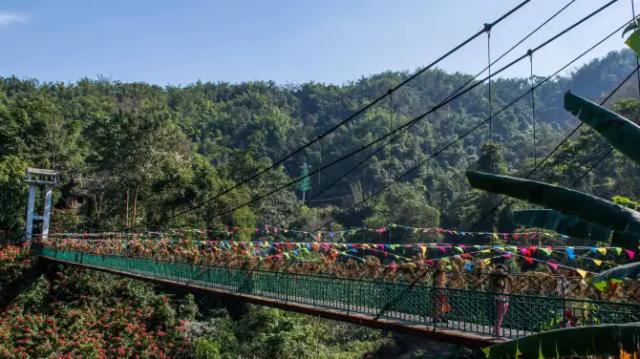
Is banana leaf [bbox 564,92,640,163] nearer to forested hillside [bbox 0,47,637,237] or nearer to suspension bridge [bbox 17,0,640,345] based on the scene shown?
suspension bridge [bbox 17,0,640,345]

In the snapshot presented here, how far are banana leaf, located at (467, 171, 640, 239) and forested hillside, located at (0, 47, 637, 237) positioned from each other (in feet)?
20.2

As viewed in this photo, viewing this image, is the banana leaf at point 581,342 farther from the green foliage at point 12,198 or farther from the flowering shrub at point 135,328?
the green foliage at point 12,198

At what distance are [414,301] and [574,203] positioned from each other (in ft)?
12.5

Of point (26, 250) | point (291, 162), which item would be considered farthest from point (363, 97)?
point (26, 250)

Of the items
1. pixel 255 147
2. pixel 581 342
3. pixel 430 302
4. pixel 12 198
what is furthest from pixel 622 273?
pixel 255 147

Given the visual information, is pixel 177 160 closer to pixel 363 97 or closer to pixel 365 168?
pixel 365 168

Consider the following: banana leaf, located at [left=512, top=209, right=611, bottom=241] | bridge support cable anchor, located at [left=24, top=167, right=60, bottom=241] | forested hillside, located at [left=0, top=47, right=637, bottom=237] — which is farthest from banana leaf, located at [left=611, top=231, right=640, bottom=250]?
bridge support cable anchor, located at [left=24, top=167, right=60, bottom=241]

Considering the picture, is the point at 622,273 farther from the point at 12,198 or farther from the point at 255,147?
the point at 255,147

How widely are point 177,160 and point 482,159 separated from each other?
46.7 feet

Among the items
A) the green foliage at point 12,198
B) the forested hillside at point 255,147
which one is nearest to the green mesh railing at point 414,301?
the forested hillside at point 255,147

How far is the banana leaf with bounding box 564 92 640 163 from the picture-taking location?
3.36 meters

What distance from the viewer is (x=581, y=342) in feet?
9.05

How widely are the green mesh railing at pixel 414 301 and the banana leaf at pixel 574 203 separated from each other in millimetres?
1622

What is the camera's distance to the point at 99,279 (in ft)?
56.9
